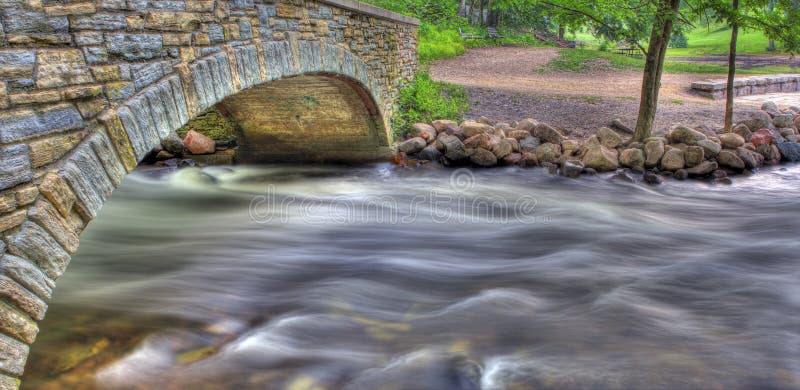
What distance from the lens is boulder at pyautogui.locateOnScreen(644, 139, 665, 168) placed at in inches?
383

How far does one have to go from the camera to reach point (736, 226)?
7348 millimetres

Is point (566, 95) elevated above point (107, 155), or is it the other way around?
point (107, 155)

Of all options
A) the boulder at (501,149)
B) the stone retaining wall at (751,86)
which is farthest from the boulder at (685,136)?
the stone retaining wall at (751,86)

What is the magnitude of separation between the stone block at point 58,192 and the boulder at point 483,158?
766cm

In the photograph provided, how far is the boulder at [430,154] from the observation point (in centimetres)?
1048

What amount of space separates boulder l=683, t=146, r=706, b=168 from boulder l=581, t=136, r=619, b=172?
107cm

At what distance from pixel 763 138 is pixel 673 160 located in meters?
2.36

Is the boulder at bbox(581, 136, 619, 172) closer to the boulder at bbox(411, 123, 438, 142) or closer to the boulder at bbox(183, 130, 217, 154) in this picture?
the boulder at bbox(411, 123, 438, 142)

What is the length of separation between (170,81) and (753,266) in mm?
5567

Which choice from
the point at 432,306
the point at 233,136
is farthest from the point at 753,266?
the point at 233,136

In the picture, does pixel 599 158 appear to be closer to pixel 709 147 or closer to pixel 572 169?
pixel 572 169

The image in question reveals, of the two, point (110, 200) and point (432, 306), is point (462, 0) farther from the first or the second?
point (432, 306)

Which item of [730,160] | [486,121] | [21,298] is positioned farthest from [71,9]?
[730,160]

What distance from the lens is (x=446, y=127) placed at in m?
11.1
